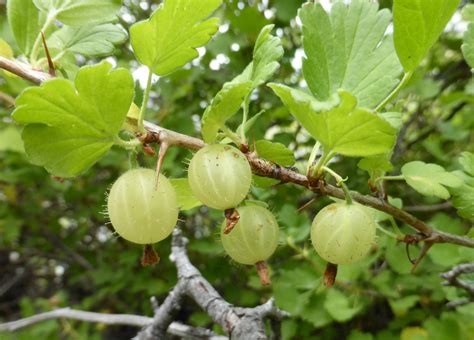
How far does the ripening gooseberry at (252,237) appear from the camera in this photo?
2.38 feet

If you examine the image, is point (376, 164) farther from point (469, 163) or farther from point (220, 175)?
point (220, 175)

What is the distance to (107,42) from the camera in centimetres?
96

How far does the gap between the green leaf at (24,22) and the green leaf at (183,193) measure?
1.36 feet

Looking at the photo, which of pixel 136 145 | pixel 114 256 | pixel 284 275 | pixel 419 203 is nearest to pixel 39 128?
pixel 136 145

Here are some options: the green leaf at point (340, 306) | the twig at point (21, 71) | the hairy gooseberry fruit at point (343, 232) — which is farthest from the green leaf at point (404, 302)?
the twig at point (21, 71)

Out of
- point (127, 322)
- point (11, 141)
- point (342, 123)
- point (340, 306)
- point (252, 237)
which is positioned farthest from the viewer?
point (11, 141)

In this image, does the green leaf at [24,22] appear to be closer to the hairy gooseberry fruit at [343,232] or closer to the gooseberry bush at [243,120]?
the gooseberry bush at [243,120]

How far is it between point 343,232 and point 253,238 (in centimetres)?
13

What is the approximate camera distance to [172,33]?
0.69 m

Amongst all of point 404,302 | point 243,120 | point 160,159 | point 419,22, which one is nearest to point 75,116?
point 160,159

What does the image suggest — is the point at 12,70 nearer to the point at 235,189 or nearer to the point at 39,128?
the point at 39,128

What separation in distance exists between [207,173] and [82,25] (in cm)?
46

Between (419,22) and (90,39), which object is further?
(90,39)

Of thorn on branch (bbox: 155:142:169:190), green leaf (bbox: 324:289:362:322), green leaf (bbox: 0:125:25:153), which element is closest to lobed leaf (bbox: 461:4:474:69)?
thorn on branch (bbox: 155:142:169:190)
